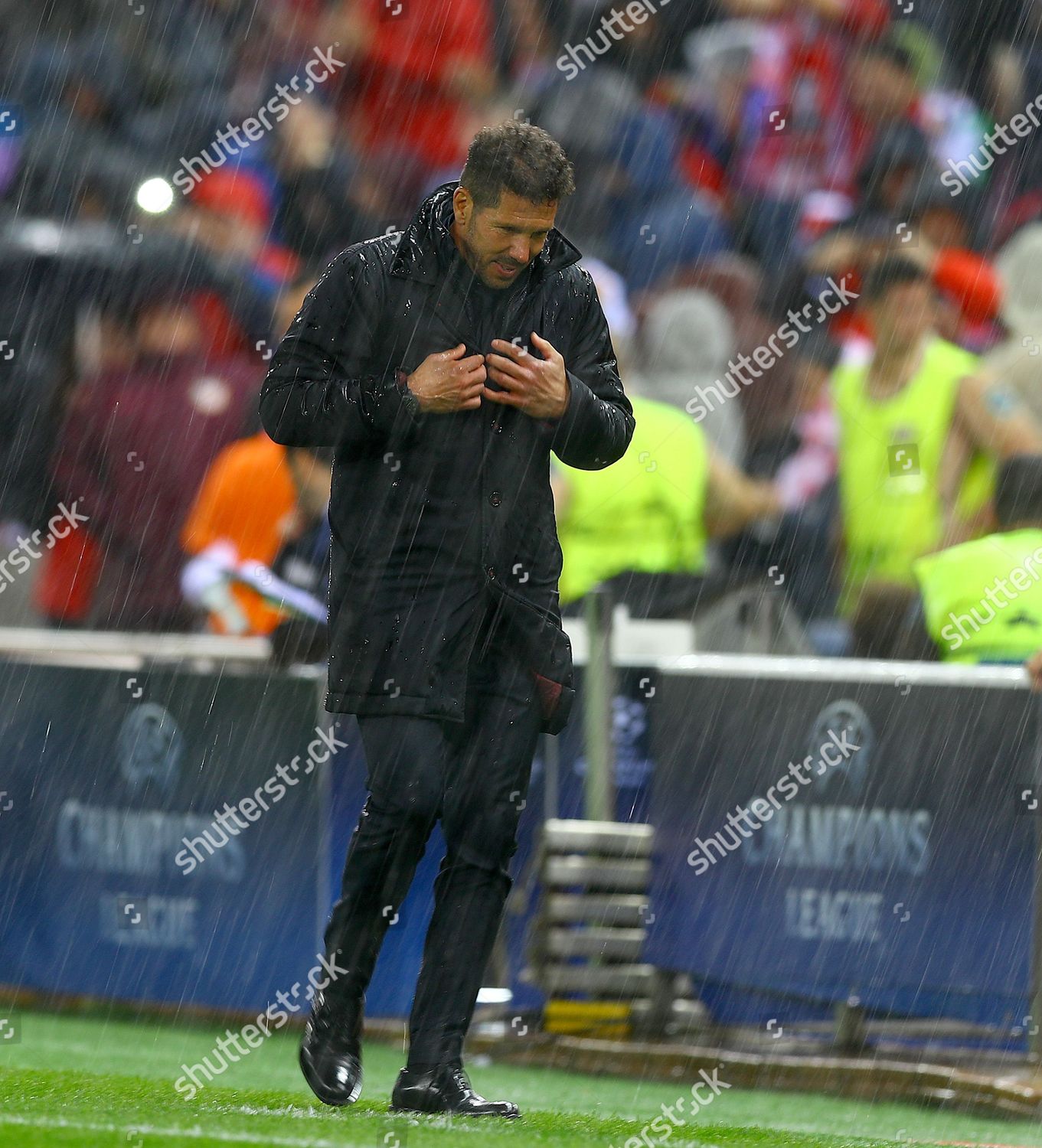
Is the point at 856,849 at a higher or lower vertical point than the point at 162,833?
higher

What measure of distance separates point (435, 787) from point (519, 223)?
4.18 ft

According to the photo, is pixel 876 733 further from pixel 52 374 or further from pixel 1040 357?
pixel 52 374

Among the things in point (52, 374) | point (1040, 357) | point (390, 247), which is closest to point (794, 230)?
point (1040, 357)

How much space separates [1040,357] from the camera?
29.1ft

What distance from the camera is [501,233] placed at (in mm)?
4609

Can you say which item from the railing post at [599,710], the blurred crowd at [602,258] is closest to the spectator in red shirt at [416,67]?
the blurred crowd at [602,258]
